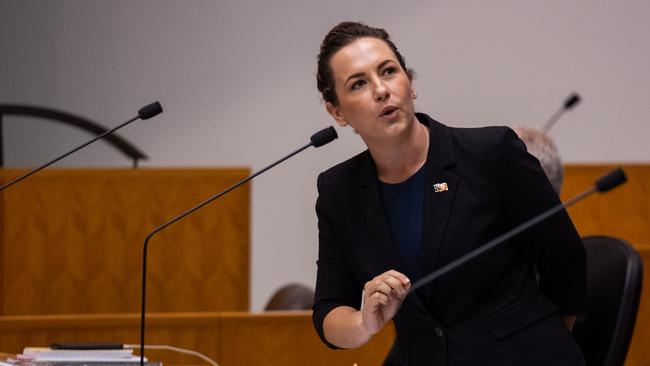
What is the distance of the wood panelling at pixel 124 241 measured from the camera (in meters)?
4.28

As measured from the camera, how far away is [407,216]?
85.0 inches

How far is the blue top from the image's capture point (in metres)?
2.13

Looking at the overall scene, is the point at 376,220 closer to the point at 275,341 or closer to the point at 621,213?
the point at 275,341

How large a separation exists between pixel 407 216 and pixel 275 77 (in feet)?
16.2

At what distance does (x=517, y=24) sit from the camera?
6996 mm

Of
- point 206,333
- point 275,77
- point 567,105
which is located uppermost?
point 275,77

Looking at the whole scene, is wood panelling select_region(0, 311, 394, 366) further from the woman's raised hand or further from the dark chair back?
the woman's raised hand

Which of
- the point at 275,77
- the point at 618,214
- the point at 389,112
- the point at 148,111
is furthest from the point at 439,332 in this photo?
the point at 275,77

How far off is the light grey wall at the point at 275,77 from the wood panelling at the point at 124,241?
2.57m

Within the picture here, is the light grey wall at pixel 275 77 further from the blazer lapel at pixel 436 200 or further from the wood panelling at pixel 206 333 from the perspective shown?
the blazer lapel at pixel 436 200

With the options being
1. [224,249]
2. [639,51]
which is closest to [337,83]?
[224,249]

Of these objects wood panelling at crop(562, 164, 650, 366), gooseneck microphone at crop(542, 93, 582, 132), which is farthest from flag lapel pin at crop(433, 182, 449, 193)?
wood panelling at crop(562, 164, 650, 366)

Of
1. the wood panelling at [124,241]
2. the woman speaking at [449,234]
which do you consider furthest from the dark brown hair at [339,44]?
the wood panelling at [124,241]

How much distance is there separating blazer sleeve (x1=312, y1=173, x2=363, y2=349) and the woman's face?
197mm
